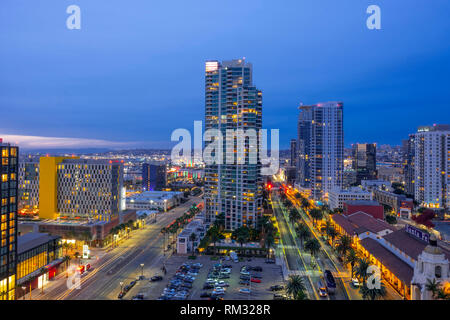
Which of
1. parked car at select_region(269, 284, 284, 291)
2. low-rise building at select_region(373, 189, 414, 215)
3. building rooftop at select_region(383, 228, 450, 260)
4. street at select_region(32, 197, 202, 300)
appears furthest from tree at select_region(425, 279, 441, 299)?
low-rise building at select_region(373, 189, 414, 215)

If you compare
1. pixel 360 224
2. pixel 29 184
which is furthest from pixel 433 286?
pixel 29 184

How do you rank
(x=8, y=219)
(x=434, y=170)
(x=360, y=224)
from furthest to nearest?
(x=434, y=170) < (x=360, y=224) < (x=8, y=219)

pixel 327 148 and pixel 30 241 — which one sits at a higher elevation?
pixel 327 148

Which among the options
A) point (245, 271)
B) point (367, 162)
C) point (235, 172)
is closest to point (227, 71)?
point (235, 172)

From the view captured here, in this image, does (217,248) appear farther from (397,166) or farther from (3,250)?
(397,166)

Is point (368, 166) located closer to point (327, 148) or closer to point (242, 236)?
point (327, 148)

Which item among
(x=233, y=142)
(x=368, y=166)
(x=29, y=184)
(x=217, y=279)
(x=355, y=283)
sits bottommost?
(x=217, y=279)

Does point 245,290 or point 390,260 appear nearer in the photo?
point 245,290

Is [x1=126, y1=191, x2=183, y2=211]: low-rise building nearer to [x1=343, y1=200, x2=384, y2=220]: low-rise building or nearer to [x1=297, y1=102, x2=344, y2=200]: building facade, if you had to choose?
[x1=297, y1=102, x2=344, y2=200]: building facade
